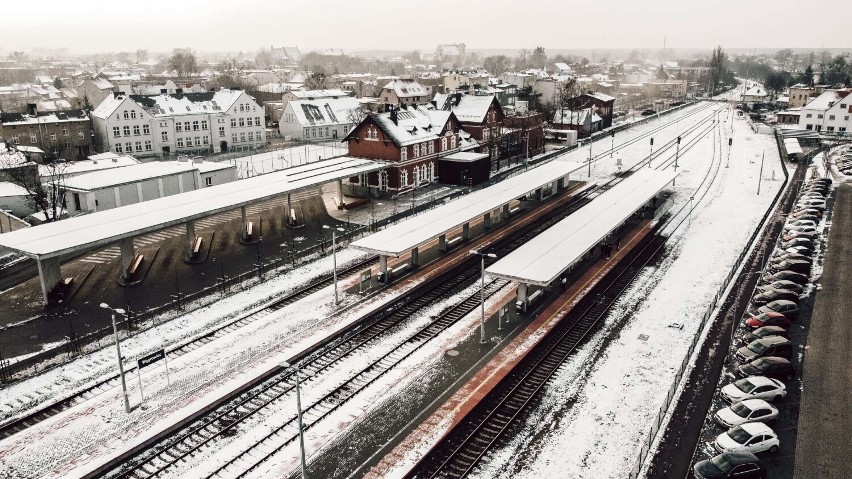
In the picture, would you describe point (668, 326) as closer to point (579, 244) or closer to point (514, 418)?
point (579, 244)

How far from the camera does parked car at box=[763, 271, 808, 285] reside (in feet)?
120

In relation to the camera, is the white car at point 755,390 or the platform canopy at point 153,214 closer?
the white car at point 755,390

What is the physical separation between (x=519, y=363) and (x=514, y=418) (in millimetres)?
4517

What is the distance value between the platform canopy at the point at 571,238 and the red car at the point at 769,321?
9733 mm

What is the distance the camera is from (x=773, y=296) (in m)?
34.0

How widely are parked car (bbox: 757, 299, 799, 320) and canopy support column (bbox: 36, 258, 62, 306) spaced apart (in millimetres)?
39909

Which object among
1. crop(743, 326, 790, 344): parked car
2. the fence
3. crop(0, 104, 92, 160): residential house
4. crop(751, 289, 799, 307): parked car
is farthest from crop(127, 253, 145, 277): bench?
crop(0, 104, 92, 160): residential house

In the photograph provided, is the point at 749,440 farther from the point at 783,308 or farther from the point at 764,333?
the point at 783,308

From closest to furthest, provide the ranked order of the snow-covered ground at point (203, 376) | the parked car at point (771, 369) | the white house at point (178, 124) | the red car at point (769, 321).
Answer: the snow-covered ground at point (203, 376)
the parked car at point (771, 369)
the red car at point (769, 321)
the white house at point (178, 124)

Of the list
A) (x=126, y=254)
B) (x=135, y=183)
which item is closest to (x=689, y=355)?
(x=126, y=254)

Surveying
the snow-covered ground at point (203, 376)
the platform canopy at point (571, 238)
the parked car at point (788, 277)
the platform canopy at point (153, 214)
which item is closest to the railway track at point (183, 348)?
the snow-covered ground at point (203, 376)

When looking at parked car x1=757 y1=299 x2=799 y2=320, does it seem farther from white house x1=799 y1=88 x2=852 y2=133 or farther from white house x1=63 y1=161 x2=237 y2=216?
white house x1=799 y1=88 x2=852 y2=133

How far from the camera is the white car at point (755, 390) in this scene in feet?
81.3

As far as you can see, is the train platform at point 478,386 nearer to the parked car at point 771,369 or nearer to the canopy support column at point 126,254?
the parked car at point 771,369
